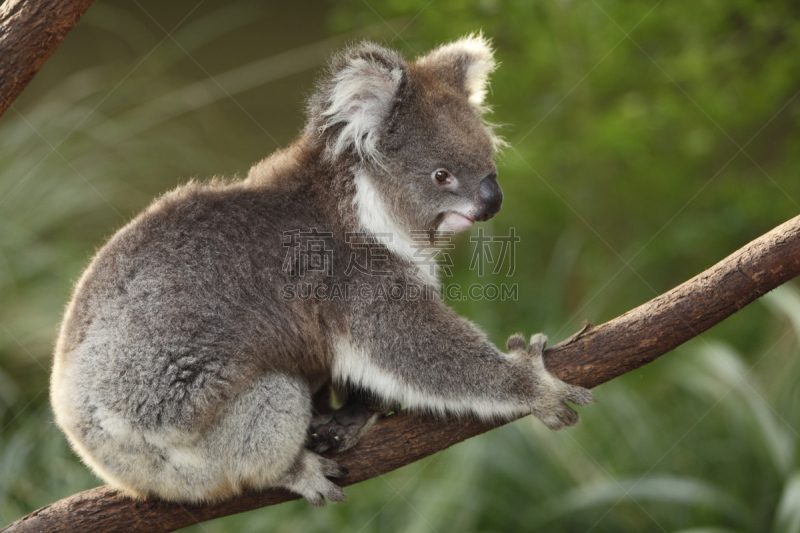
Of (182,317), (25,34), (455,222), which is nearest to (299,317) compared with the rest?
(182,317)

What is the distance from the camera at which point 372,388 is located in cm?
291

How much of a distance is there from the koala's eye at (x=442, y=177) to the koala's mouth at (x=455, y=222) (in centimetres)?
14

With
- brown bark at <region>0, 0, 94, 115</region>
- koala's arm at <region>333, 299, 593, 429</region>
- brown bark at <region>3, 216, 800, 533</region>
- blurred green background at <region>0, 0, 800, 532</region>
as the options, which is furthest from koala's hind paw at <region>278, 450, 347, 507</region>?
brown bark at <region>0, 0, 94, 115</region>

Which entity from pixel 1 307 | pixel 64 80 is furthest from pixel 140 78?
pixel 1 307

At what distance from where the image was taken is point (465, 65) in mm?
3561

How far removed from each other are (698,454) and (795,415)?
0.68 metres

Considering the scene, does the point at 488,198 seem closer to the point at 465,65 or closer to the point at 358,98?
the point at 358,98

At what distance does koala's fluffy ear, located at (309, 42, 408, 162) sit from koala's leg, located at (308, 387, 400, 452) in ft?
3.70

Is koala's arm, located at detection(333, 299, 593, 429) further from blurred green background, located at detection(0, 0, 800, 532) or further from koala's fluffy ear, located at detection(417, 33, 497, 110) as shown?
blurred green background, located at detection(0, 0, 800, 532)

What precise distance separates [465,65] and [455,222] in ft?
3.21

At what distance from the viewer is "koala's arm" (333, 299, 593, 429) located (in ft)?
9.15

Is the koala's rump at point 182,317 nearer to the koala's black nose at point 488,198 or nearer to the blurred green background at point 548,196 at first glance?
the koala's black nose at point 488,198

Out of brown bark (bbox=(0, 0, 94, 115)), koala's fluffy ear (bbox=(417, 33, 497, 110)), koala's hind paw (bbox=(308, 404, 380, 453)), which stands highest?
koala's fluffy ear (bbox=(417, 33, 497, 110))

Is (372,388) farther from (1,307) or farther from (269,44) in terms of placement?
(269,44)
